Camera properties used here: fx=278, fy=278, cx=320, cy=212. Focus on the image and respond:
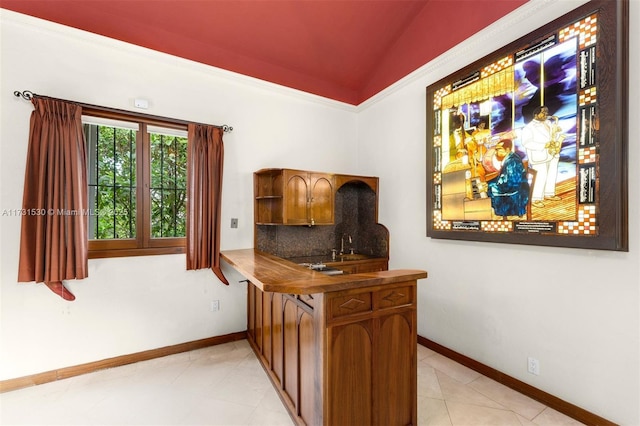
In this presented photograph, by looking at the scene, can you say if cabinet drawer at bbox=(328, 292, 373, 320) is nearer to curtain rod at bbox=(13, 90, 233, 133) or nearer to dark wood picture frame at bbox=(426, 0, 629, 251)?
dark wood picture frame at bbox=(426, 0, 629, 251)

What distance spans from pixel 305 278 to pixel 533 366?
193 cm

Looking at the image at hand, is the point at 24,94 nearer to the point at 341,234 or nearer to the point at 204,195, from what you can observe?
the point at 204,195

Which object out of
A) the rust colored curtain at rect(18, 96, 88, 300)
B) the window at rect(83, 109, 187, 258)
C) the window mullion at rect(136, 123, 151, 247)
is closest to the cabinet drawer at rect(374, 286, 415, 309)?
the window at rect(83, 109, 187, 258)

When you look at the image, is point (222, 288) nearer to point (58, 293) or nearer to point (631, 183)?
point (58, 293)

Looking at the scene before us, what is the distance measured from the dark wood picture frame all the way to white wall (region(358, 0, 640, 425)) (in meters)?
0.09

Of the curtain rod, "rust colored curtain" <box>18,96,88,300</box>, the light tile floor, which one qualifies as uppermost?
the curtain rod

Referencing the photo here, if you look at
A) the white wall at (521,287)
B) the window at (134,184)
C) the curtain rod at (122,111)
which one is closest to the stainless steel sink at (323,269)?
the white wall at (521,287)

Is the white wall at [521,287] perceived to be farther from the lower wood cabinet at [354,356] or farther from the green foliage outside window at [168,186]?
A: the green foliage outside window at [168,186]

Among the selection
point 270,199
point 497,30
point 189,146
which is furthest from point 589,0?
point 189,146

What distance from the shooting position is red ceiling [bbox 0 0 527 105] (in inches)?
98.7

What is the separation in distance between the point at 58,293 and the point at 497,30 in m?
4.31

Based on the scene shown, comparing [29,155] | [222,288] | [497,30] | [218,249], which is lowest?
[222,288]

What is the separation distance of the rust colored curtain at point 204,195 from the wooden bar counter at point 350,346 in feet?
4.06

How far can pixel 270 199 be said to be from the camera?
338cm
